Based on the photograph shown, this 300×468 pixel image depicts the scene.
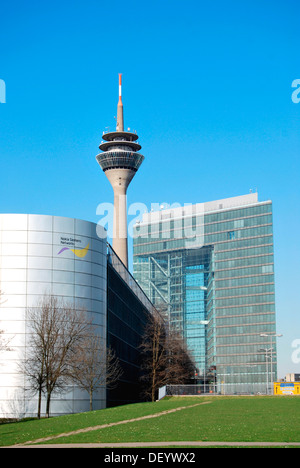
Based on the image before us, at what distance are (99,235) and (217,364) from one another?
412ft

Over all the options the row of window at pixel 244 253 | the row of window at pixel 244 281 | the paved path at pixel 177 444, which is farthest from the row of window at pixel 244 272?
the paved path at pixel 177 444

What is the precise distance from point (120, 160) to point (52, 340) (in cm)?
11671

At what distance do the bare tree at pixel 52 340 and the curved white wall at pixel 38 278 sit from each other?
131 cm

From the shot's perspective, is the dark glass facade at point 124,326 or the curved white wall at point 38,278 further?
the dark glass facade at point 124,326

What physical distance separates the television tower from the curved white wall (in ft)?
314

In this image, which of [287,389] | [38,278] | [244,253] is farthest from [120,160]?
[38,278]

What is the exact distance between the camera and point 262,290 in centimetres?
19025

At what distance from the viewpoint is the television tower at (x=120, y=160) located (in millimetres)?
170250

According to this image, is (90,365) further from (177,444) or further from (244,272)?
(244,272)

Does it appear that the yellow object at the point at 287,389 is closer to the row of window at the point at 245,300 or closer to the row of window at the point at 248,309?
the row of window at the point at 248,309

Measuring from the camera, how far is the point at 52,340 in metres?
58.2

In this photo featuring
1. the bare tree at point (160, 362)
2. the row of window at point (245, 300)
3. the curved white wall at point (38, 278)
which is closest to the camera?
the curved white wall at point (38, 278)
